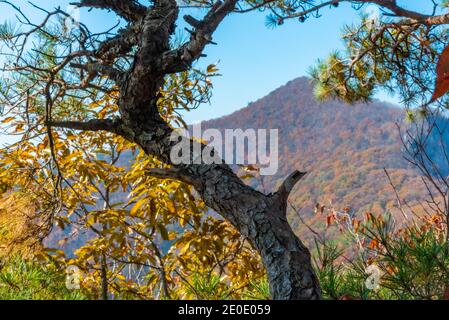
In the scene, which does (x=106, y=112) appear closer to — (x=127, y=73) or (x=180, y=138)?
(x=127, y=73)

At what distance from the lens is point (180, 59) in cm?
139

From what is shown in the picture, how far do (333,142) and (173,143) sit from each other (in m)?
19.9

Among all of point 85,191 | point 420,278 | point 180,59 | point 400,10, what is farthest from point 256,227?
point 85,191

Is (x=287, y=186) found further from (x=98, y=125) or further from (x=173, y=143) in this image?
(x=98, y=125)

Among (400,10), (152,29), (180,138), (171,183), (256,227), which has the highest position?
(400,10)

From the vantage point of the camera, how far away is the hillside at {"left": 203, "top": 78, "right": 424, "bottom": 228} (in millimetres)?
16094

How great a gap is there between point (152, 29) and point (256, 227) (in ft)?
2.42

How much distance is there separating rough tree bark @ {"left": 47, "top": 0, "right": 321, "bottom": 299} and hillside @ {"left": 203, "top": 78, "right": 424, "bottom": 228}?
13.9m

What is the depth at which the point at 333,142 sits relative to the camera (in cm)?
2067

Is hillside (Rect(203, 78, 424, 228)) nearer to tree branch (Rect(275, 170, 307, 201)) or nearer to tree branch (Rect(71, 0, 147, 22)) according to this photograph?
tree branch (Rect(71, 0, 147, 22))

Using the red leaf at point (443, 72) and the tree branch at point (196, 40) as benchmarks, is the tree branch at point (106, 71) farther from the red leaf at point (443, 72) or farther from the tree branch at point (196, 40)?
the red leaf at point (443, 72)

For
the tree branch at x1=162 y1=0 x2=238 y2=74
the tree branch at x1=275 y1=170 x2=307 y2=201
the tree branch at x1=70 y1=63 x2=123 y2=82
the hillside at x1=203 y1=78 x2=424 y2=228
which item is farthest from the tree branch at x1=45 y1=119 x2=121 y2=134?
the hillside at x1=203 y1=78 x2=424 y2=228

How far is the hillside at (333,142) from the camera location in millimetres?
16094

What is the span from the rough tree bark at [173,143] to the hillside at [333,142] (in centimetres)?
1391
